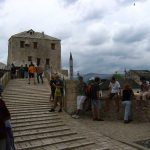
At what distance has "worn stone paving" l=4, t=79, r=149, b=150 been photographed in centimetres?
1083

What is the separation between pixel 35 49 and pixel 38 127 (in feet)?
162

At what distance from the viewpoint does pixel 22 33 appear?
62.1 metres

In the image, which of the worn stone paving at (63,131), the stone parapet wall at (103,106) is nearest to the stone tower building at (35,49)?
the worn stone paving at (63,131)

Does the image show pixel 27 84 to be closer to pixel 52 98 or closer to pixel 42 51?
pixel 52 98

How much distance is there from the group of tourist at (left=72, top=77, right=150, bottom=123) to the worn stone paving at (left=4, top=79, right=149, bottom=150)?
499 millimetres

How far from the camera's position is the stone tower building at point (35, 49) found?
5947 cm

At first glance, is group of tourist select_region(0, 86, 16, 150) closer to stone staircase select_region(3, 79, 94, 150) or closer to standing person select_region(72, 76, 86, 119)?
stone staircase select_region(3, 79, 94, 150)

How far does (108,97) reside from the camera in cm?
1587

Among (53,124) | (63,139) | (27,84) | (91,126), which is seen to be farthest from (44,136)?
(27,84)

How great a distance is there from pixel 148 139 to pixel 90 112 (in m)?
4.93

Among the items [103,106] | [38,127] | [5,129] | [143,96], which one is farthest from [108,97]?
[5,129]

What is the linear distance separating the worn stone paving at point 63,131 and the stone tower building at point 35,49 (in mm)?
42597

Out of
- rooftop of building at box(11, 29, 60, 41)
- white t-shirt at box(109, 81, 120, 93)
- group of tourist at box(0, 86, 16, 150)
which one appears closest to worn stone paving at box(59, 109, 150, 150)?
white t-shirt at box(109, 81, 120, 93)

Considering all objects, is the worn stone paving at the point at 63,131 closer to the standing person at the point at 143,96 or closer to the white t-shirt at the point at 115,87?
the standing person at the point at 143,96
